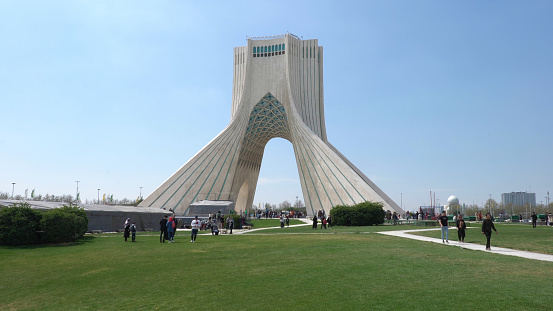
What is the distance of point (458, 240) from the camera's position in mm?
14391

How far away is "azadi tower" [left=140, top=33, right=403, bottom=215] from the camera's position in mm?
37031

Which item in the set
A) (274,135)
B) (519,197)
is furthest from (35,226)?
(519,197)

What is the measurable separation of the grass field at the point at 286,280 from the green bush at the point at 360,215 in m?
14.0

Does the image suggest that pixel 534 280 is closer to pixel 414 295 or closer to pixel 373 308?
pixel 414 295

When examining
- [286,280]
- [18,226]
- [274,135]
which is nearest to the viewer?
[286,280]

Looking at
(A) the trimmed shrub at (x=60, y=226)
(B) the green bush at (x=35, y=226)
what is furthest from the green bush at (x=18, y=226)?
(A) the trimmed shrub at (x=60, y=226)

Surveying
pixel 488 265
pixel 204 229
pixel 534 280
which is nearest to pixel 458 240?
pixel 488 265

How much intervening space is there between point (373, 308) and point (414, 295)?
874mm

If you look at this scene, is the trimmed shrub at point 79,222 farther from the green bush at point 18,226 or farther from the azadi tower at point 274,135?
the azadi tower at point 274,135

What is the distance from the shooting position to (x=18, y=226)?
50.8 ft

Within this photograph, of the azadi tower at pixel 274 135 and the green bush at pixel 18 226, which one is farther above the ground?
the azadi tower at pixel 274 135

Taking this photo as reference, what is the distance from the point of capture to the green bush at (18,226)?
50.0ft

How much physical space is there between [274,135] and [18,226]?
135ft

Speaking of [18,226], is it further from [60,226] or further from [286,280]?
[286,280]
